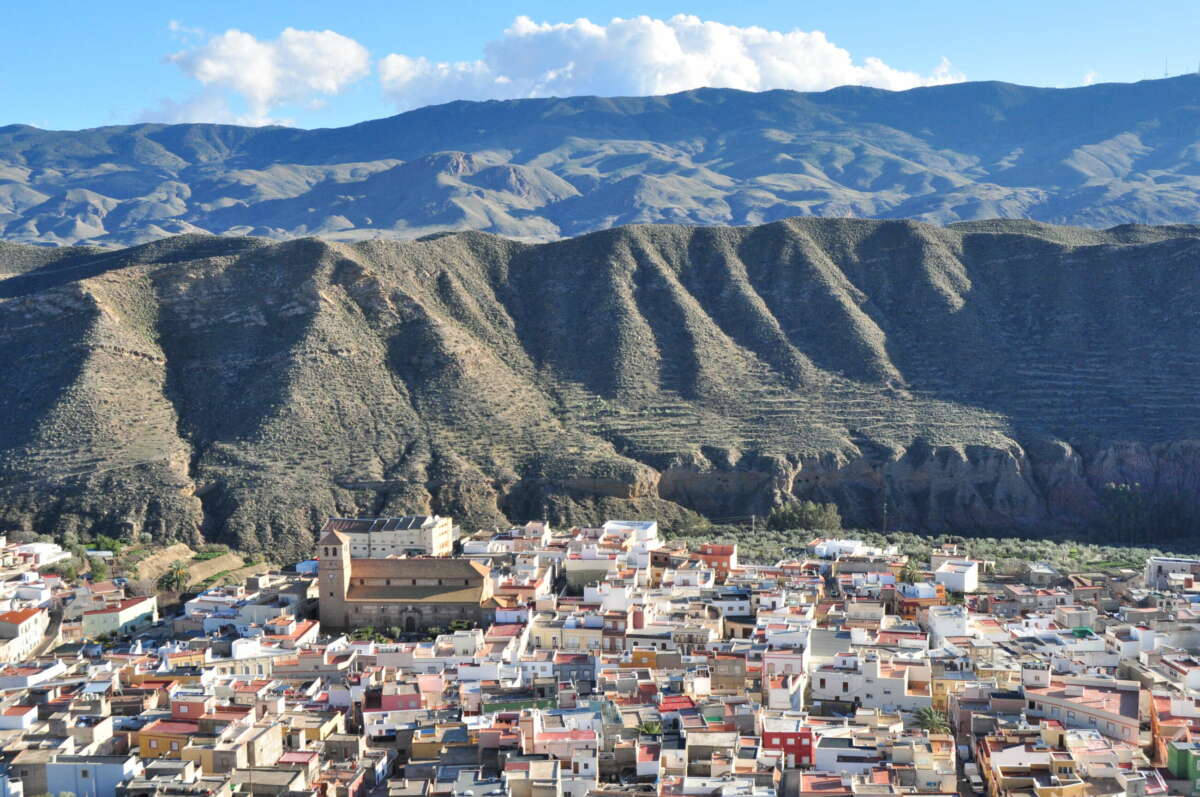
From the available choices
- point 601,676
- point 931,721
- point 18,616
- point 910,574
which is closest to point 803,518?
point 910,574

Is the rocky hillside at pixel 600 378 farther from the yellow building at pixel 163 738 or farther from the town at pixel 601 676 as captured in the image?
the yellow building at pixel 163 738

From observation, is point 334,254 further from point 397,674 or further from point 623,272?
point 397,674

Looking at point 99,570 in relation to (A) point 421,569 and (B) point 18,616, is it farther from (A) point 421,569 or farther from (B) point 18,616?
(A) point 421,569

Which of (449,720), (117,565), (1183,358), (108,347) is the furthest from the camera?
(1183,358)

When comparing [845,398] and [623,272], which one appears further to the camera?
[623,272]

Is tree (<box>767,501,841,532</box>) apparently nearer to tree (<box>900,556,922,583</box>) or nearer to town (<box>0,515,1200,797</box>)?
town (<box>0,515,1200,797</box>)

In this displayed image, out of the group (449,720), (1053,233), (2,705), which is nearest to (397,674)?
(449,720)
